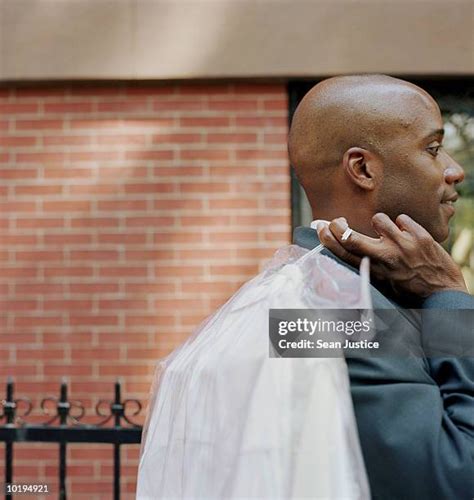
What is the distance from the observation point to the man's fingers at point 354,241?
1.70 metres

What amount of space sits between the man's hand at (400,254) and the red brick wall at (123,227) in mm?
3032

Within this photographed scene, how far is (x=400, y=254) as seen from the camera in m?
1.71

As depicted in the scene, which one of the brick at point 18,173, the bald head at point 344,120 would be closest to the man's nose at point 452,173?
the bald head at point 344,120

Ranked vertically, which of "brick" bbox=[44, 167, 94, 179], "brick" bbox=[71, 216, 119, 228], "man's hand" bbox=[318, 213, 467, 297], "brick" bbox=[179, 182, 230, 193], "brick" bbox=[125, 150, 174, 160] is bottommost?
"man's hand" bbox=[318, 213, 467, 297]

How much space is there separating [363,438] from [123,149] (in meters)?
3.52

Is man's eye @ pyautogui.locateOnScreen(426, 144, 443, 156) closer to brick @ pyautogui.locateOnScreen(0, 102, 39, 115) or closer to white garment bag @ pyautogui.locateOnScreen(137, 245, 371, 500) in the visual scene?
white garment bag @ pyautogui.locateOnScreen(137, 245, 371, 500)

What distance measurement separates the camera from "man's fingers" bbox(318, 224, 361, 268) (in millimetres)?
1730

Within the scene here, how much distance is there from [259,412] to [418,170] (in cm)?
59

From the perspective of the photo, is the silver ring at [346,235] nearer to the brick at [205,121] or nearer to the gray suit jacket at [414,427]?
the gray suit jacket at [414,427]

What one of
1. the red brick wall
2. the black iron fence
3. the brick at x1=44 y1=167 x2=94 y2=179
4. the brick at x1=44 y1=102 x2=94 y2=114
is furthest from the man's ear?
the brick at x1=44 y1=102 x2=94 y2=114

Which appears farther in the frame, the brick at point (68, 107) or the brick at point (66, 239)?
the brick at point (68, 107)

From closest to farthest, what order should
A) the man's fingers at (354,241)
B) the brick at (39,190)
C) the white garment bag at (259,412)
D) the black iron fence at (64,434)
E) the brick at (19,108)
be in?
the white garment bag at (259,412) < the man's fingers at (354,241) < the black iron fence at (64,434) < the brick at (39,190) < the brick at (19,108)

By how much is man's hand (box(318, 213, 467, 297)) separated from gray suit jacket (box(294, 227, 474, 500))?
0.63 feet

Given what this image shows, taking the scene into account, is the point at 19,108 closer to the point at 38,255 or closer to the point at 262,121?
the point at 38,255
